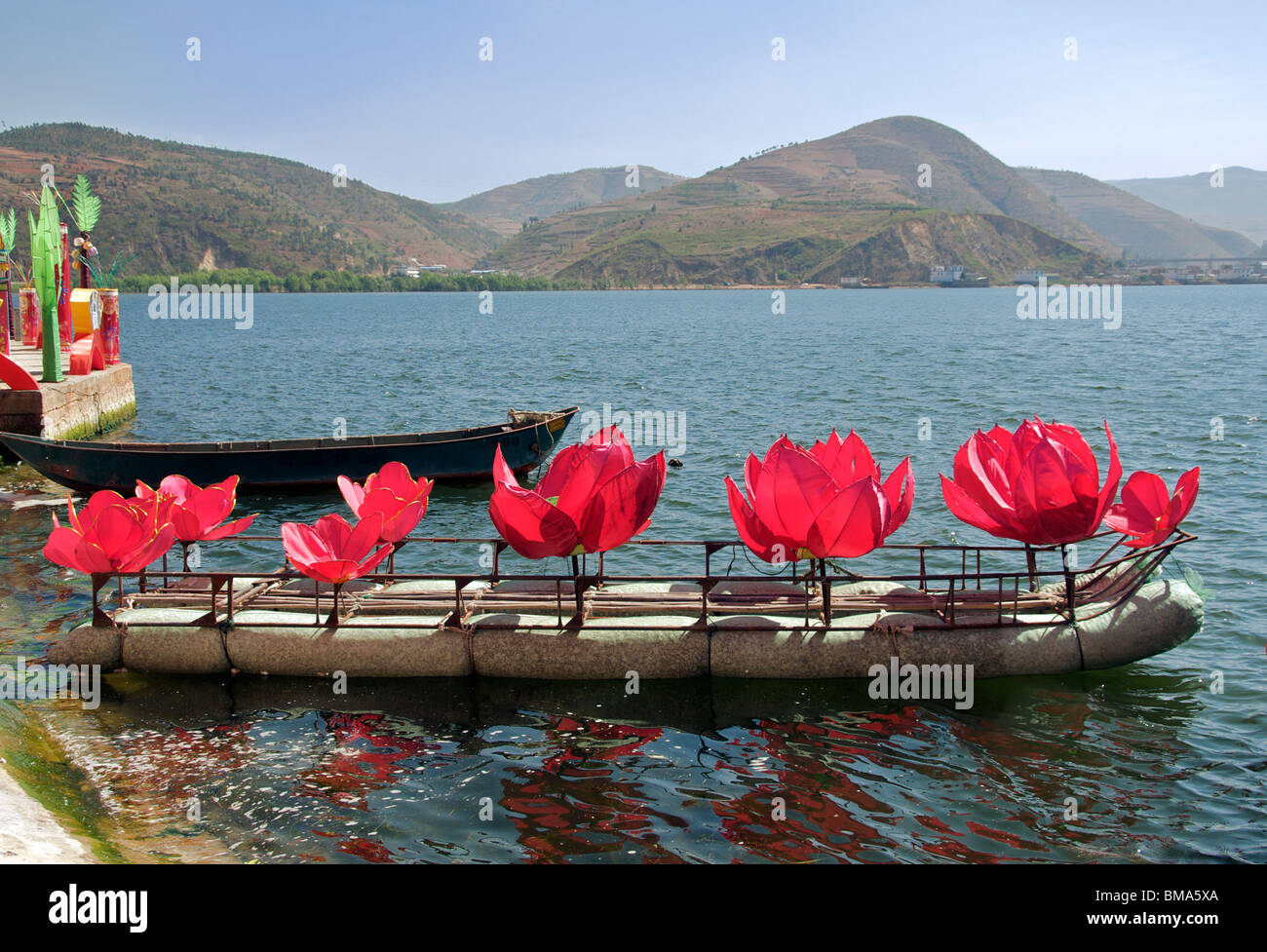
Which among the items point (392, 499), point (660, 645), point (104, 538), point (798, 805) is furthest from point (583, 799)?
point (104, 538)

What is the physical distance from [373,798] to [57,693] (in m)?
5.33

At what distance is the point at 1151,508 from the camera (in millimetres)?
12727

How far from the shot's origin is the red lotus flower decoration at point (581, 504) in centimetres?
1198

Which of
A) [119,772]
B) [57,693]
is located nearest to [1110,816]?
[119,772]

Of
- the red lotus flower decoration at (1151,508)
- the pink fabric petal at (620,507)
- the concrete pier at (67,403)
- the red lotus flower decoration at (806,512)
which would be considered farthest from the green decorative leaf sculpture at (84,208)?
the red lotus flower decoration at (1151,508)

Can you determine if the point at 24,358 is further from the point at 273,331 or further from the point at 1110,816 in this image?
the point at 273,331

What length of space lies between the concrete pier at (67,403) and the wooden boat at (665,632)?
1843 cm

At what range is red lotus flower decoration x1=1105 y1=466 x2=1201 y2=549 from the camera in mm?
12641

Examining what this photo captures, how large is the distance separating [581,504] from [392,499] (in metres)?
2.78

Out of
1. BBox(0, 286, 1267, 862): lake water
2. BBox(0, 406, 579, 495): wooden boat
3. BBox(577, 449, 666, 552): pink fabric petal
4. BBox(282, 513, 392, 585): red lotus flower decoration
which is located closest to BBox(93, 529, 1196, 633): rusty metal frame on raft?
BBox(282, 513, 392, 585): red lotus flower decoration
